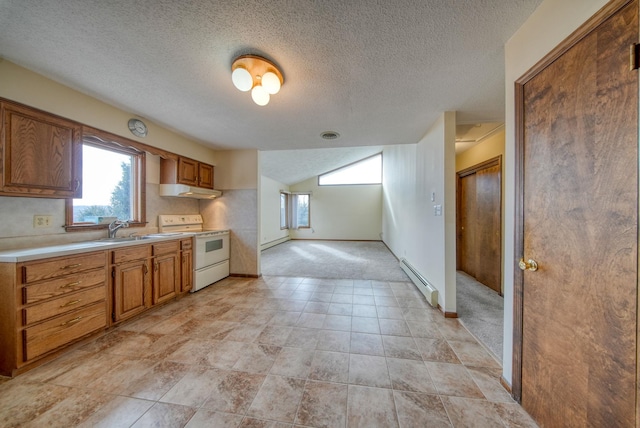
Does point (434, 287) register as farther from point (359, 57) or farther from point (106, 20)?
point (106, 20)

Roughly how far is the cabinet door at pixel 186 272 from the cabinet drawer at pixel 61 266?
100 centimetres

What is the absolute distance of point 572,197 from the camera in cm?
99

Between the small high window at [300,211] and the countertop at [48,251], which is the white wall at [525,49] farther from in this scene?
→ the small high window at [300,211]

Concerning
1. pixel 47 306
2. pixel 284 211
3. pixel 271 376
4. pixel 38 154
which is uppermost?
pixel 38 154

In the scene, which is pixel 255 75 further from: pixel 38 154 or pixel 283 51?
pixel 38 154

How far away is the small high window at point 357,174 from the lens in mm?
8656

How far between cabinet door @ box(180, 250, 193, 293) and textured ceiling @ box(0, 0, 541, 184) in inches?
72.8

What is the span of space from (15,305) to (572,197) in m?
3.43

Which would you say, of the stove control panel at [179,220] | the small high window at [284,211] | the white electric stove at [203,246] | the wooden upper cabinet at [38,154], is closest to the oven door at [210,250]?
the white electric stove at [203,246]

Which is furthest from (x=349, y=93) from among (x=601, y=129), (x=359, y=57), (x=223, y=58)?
(x=601, y=129)

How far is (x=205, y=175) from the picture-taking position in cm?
369

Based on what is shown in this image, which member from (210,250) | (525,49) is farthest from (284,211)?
(525,49)

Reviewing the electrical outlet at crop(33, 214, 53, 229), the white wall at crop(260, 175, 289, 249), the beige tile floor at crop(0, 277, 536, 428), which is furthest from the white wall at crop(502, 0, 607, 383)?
the white wall at crop(260, 175, 289, 249)

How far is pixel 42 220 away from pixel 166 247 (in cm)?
103
